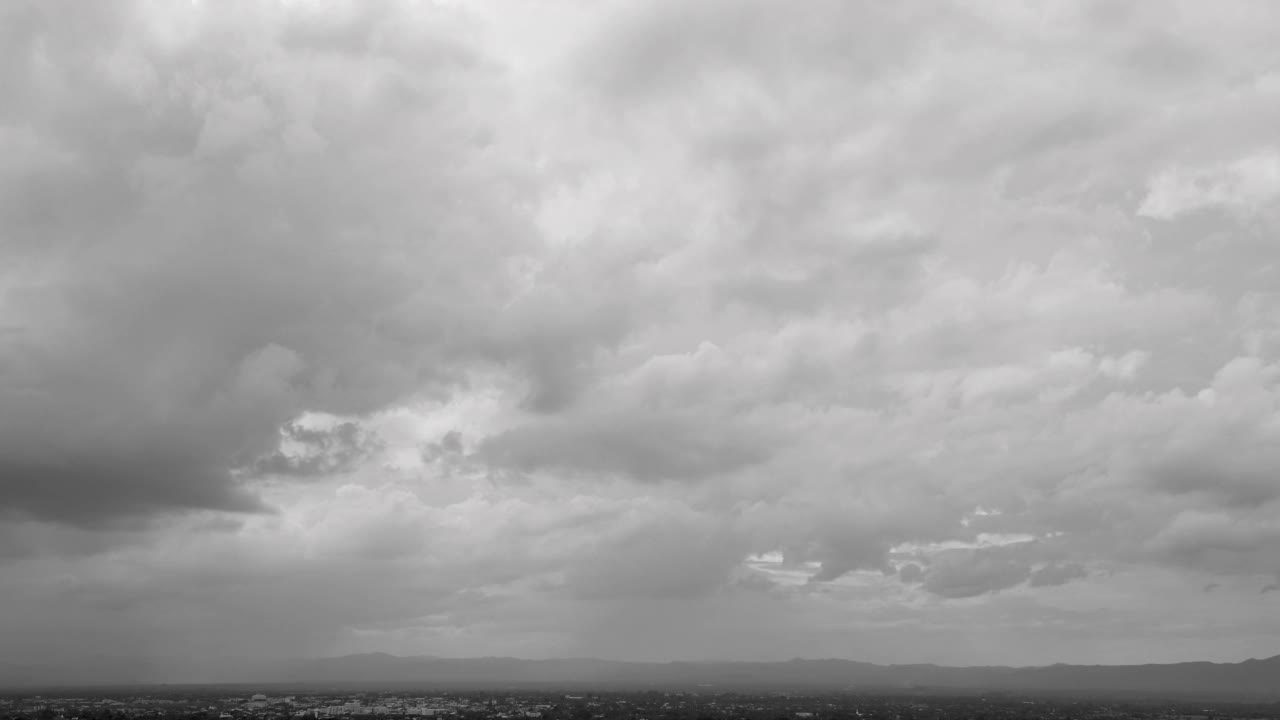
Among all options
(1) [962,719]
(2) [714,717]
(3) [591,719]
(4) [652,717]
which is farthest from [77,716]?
(1) [962,719]

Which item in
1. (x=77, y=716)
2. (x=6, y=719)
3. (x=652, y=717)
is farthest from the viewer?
(x=652, y=717)

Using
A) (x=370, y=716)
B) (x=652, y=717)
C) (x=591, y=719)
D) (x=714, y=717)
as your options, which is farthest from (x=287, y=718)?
(x=714, y=717)

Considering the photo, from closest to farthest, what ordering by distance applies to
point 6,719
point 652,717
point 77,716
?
point 6,719, point 77,716, point 652,717

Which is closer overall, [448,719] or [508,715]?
[448,719]

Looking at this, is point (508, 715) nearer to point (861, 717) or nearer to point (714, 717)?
point (714, 717)

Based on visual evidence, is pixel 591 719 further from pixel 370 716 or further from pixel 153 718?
pixel 153 718

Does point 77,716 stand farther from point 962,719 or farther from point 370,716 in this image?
point 962,719

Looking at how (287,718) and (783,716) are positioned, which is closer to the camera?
(287,718)

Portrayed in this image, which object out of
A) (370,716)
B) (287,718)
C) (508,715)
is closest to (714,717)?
(508,715)
